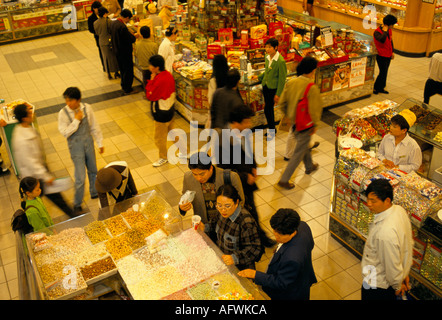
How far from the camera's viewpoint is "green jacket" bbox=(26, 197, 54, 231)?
182 inches

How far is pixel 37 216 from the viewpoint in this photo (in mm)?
4668

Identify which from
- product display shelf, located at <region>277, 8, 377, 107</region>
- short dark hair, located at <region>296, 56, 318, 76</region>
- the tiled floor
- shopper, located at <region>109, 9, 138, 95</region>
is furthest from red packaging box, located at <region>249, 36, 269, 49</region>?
short dark hair, located at <region>296, 56, 318, 76</region>

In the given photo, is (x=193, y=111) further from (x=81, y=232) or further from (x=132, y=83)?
(x=81, y=232)

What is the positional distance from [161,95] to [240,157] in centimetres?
216

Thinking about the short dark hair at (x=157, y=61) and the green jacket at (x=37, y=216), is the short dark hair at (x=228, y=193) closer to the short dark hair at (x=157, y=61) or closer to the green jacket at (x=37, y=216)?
the green jacket at (x=37, y=216)

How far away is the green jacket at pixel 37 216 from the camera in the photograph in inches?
182

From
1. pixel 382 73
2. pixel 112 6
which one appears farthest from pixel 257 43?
pixel 112 6

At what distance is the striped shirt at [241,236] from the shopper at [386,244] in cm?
97

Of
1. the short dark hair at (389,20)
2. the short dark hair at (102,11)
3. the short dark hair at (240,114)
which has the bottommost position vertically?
the short dark hair at (240,114)

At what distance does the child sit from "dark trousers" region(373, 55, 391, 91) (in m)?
7.11

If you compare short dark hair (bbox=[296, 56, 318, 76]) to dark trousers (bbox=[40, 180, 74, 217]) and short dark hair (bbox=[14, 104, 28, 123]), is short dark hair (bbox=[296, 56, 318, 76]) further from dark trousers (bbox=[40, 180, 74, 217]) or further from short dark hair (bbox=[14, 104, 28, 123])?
dark trousers (bbox=[40, 180, 74, 217])

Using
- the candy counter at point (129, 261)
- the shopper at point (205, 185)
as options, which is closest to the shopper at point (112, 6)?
the candy counter at point (129, 261)
